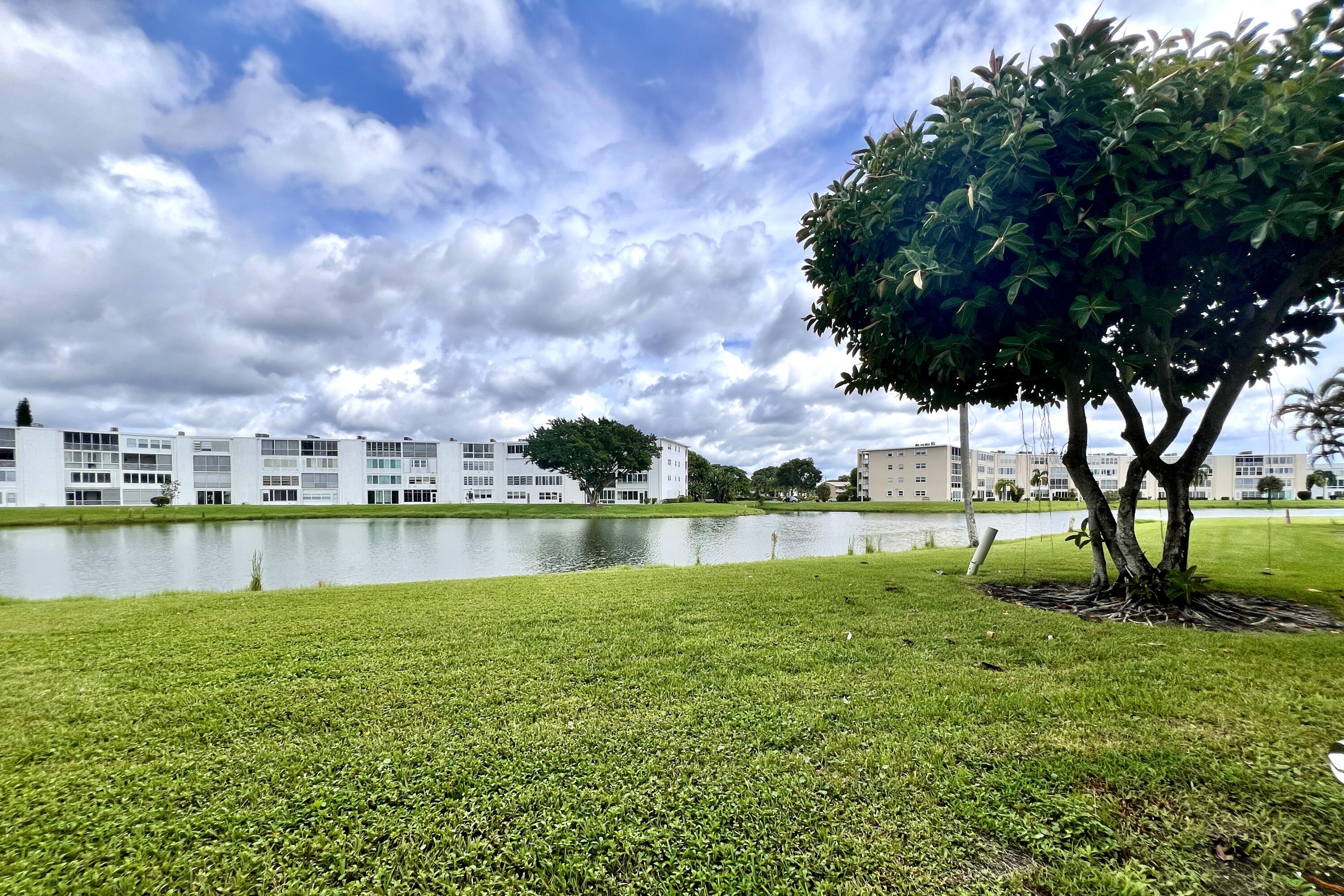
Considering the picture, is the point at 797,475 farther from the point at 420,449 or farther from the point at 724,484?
the point at 420,449

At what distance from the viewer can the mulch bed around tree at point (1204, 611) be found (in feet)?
18.5

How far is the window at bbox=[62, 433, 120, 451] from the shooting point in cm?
5881

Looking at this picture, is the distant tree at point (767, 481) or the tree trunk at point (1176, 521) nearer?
the tree trunk at point (1176, 521)

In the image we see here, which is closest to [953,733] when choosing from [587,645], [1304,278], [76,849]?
[587,645]

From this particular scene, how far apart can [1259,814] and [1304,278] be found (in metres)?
5.83

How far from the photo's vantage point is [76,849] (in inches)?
89.2

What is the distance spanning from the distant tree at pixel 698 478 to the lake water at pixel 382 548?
5249 centimetres

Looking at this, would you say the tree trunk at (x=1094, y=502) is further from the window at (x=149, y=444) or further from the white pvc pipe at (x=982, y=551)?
the window at (x=149, y=444)

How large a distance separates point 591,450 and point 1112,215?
173 feet

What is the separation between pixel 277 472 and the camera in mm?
66438

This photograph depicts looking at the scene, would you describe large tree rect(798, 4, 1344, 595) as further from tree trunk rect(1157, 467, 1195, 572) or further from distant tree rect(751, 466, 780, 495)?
distant tree rect(751, 466, 780, 495)

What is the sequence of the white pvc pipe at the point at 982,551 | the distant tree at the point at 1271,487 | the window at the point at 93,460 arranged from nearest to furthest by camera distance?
1. the white pvc pipe at the point at 982,551
2. the distant tree at the point at 1271,487
3. the window at the point at 93,460

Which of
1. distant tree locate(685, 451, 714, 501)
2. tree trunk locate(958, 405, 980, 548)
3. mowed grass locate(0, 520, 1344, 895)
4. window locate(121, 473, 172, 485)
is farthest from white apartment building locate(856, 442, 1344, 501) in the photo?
window locate(121, 473, 172, 485)

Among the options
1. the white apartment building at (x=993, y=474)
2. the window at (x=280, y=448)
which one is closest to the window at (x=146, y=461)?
the window at (x=280, y=448)
